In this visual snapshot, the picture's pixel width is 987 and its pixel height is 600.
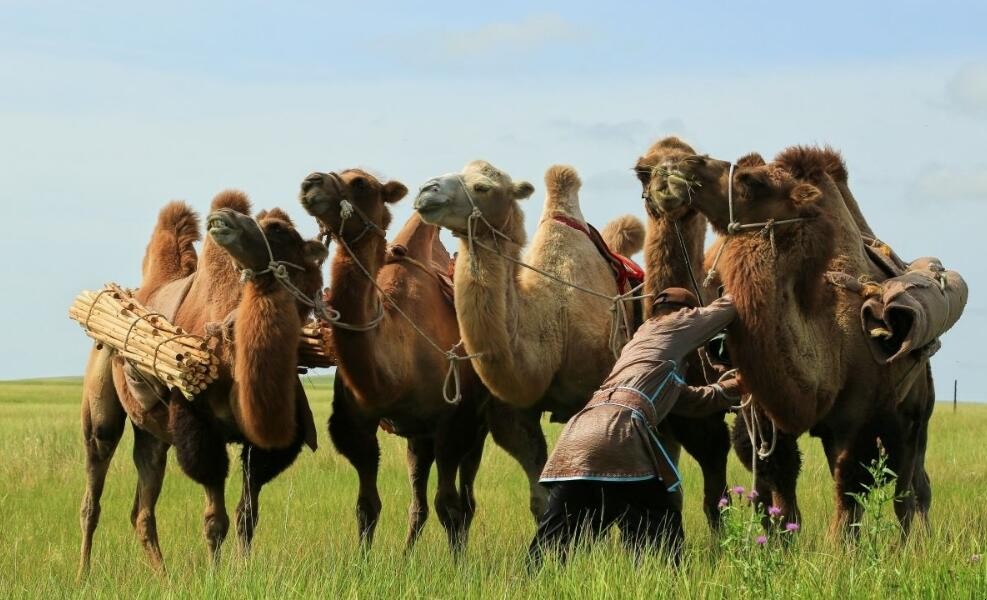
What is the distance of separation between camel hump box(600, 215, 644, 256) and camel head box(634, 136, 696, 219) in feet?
7.46

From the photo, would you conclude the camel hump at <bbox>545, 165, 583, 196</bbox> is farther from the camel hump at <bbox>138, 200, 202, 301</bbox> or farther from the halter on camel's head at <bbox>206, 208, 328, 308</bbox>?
the camel hump at <bbox>138, 200, 202, 301</bbox>

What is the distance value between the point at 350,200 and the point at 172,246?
254 centimetres

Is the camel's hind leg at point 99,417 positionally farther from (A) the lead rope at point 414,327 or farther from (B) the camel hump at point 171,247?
(A) the lead rope at point 414,327

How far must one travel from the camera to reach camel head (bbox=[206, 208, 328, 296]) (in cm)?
819

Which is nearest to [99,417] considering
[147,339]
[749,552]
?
[147,339]

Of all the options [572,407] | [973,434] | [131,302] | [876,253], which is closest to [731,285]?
[876,253]

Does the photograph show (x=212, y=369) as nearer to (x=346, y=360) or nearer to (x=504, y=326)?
(x=346, y=360)

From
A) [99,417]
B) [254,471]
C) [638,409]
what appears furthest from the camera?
[99,417]

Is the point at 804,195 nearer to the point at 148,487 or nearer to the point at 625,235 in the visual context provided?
the point at 625,235

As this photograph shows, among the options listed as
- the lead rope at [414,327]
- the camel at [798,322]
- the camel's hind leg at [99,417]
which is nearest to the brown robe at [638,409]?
the camel at [798,322]

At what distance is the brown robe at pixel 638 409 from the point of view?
21.4 feet

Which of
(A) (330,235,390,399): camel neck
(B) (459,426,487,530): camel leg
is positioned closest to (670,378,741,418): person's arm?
(A) (330,235,390,399): camel neck

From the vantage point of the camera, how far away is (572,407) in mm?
9031

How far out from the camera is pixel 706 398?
7148 mm
